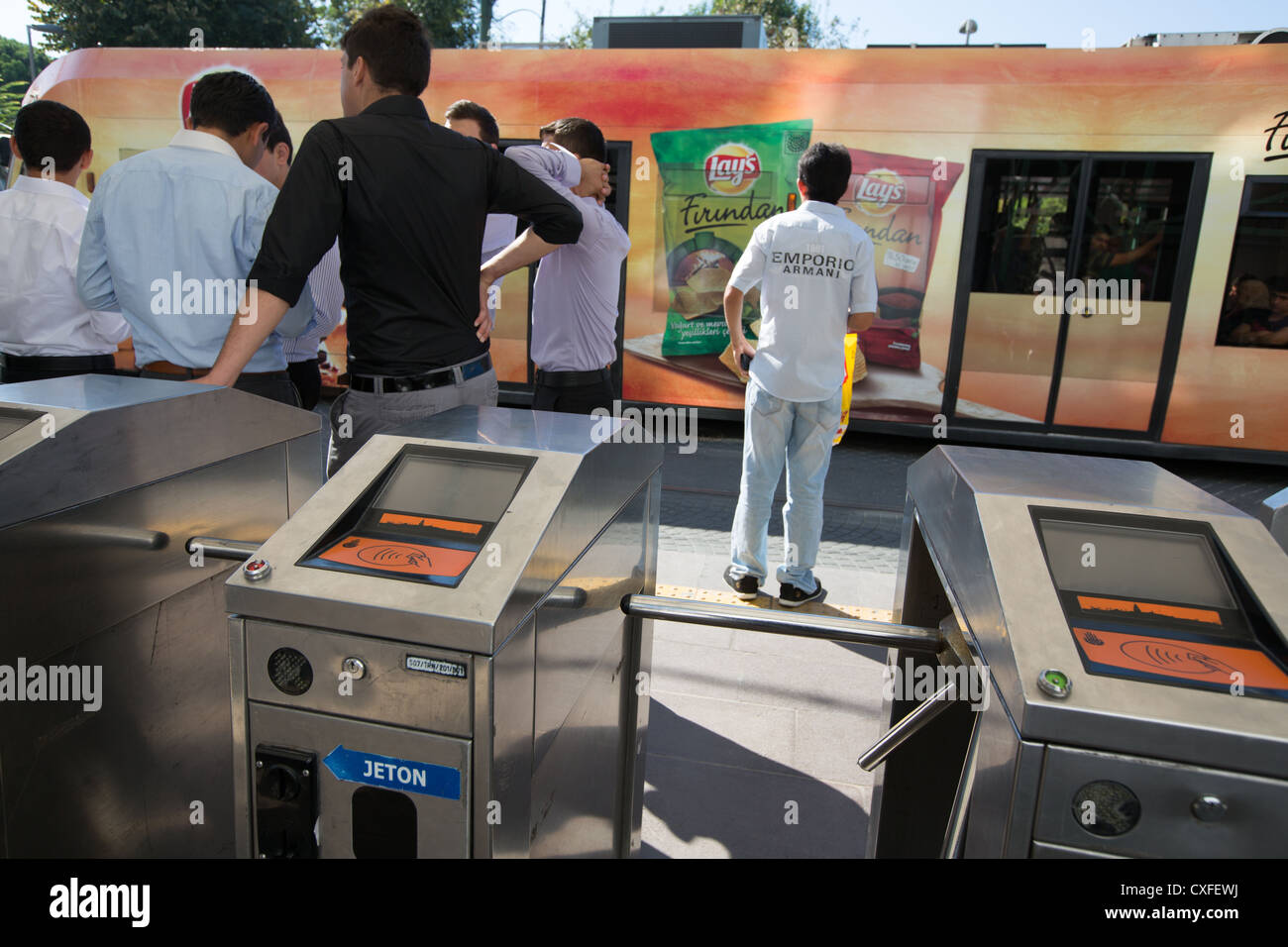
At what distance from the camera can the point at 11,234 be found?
9.18ft

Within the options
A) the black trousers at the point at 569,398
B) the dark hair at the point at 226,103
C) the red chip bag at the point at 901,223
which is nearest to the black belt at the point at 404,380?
the dark hair at the point at 226,103

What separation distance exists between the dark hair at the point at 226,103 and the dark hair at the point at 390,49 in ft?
1.11

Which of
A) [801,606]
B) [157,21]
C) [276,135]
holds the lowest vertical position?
[801,606]

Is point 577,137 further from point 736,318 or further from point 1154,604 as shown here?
point 1154,604

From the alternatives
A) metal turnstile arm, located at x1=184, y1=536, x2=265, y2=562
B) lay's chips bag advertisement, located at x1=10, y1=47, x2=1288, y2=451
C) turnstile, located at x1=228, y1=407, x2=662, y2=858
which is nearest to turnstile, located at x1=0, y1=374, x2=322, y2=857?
metal turnstile arm, located at x1=184, y1=536, x2=265, y2=562

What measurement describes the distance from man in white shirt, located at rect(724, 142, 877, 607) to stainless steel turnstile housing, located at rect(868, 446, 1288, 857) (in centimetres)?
199

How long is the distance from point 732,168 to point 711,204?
278 millimetres

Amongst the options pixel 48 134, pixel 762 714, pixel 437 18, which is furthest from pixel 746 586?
pixel 437 18

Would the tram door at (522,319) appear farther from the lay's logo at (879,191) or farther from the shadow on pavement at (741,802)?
the shadow on pavement at (741,802)

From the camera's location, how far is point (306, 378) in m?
3.02

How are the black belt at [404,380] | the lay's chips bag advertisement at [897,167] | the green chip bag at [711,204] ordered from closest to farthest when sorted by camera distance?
the black belt at [404,380]
the lay's chips bag advertisement at [897,167]
the green chip bag at [711,204]

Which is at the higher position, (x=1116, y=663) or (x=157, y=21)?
(x=157, y=21)

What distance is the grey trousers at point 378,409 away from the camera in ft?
6.50
